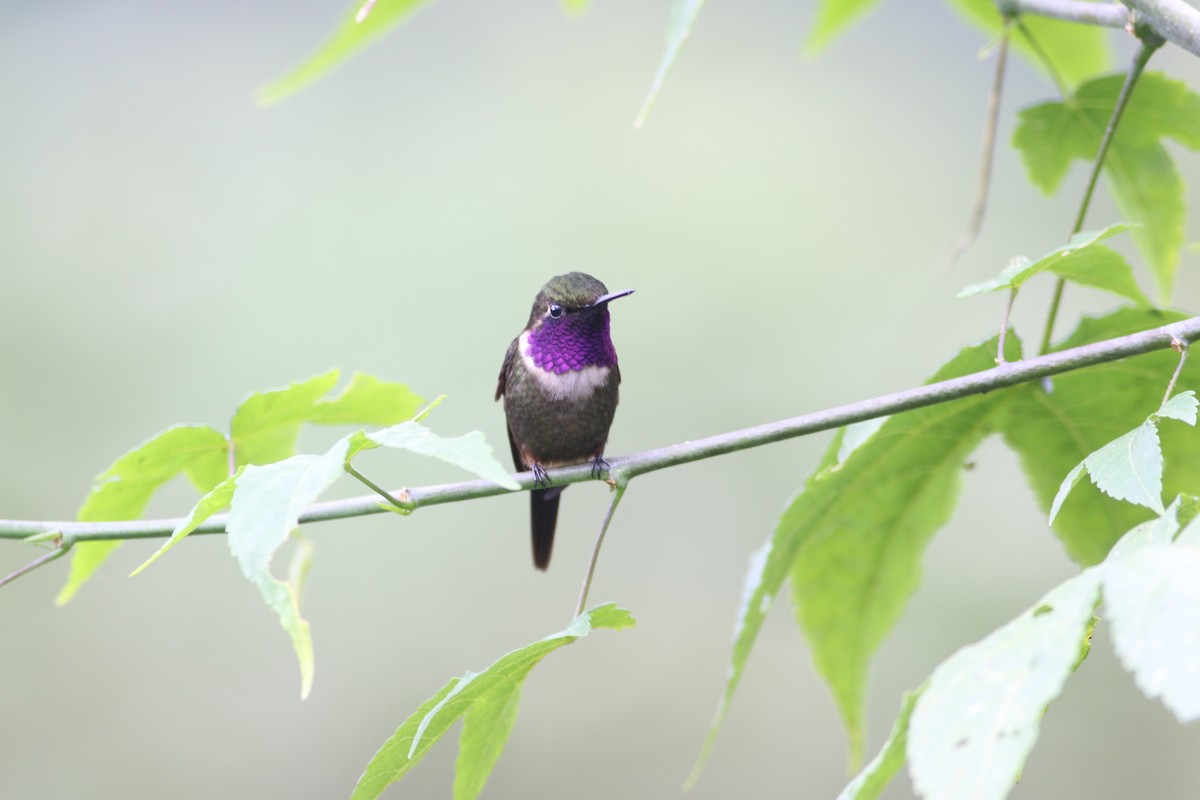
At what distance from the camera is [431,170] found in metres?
7.48

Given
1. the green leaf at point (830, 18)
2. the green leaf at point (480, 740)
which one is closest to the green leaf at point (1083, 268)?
the green leaf at point (480, 740)

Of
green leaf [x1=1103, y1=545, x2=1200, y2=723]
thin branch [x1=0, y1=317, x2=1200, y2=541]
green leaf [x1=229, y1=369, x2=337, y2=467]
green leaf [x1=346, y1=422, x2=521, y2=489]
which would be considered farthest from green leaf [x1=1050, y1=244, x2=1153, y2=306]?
green leaf [x1=229, y1=369, x2=337, y2=467]

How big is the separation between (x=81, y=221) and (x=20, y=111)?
→ 122 centimetres

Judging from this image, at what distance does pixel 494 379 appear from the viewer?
6.09 meters

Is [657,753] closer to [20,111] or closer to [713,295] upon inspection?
[713,295]

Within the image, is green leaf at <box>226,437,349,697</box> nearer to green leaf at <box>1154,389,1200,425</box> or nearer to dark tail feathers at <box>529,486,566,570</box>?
green leaf at <box>1154,389,1200,425</box>

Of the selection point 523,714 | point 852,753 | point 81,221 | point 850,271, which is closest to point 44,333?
point 81,221

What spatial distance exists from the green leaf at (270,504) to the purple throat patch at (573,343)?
1843 millimetres

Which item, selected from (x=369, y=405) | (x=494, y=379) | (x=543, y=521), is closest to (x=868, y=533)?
(x=369, y=405)

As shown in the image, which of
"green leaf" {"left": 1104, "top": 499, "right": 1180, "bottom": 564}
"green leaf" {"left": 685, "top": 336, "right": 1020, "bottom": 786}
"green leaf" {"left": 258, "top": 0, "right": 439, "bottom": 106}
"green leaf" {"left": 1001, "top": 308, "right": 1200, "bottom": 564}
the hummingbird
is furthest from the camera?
the hummingbird

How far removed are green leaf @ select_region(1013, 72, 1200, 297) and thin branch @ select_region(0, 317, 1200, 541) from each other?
67cm

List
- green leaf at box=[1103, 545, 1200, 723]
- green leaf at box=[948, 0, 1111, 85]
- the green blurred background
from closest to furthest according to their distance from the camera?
1. green leaf at box=[1103, 545, 1200, 723]
2. green leaf at box=[948, 0, 1111, 85]
3. the green blurred background

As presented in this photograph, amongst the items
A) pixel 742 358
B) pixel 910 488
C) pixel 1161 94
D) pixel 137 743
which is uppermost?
pixel 1161 94

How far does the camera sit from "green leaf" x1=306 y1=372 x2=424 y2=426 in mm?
2170
